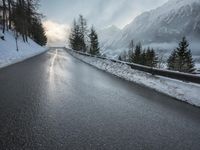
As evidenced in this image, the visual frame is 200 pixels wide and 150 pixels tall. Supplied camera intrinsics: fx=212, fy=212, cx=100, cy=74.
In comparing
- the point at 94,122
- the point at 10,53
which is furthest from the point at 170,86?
the point at 10,53

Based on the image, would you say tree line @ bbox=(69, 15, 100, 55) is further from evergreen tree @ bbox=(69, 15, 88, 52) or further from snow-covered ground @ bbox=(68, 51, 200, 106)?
snow-covered ground @ bbox=(68, 51, 200, 106)

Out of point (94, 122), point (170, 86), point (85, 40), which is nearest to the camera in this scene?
point (94, 122)

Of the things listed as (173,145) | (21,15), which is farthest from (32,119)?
(21,15)

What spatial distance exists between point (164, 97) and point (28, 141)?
524cm

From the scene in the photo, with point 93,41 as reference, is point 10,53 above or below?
below

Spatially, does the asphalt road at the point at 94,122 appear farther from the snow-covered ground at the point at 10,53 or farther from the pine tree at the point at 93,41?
the pine tree at the point at 93,41

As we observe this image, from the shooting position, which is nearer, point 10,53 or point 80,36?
point 10,53

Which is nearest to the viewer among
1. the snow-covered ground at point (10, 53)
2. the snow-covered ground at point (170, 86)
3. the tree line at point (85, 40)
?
the snow-covered ground at point (170, 86)

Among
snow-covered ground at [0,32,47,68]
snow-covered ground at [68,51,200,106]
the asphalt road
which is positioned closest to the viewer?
the asphalt road

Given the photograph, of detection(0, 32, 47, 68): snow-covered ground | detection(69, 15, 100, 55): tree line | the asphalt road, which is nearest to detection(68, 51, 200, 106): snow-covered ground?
the asphalt road

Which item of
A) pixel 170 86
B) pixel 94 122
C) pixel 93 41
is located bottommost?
pixel 94 122

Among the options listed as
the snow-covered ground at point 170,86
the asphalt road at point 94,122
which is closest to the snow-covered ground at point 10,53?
the snow-covered ground at point 170,86

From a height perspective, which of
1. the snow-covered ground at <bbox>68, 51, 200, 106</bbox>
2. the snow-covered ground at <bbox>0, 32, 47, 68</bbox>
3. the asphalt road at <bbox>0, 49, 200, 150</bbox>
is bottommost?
the asphalt road at <bbox>0, 49, 200, 150</bbox>

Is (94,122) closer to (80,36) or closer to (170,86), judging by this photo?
(170,86)
